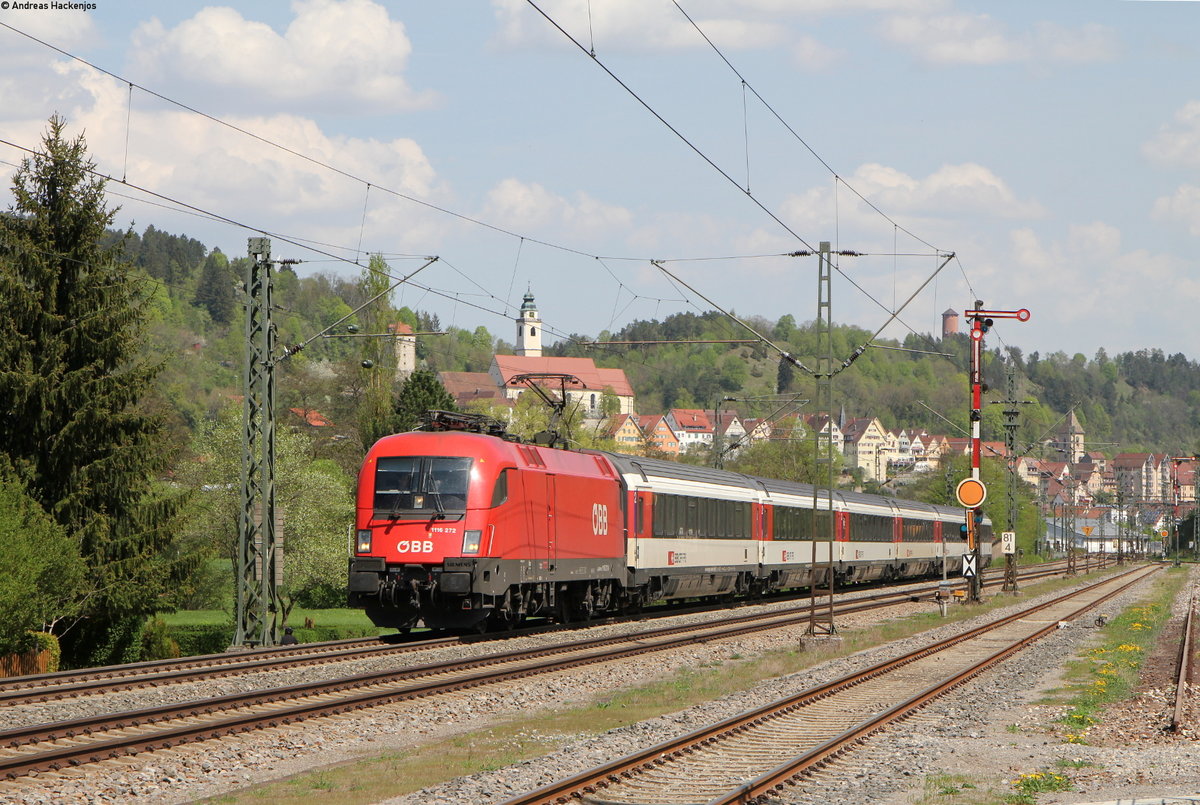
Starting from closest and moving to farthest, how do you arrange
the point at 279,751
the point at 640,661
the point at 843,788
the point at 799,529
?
the point at 843,788, the point at 279,751, the point at 640,661, the point at 799,529

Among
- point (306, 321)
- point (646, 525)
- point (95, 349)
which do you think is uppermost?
point (306, 321)

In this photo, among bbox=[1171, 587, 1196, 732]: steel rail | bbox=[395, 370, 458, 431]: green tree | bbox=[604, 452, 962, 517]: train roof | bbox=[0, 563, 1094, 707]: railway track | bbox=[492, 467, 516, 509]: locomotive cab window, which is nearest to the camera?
bbox=[1171, 587, 1196, 732]: steel rail

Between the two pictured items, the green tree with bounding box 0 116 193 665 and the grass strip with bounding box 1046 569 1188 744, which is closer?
the grass strip with bounding box 1046 569 1188 744

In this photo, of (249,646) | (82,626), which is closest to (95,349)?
(82,626)

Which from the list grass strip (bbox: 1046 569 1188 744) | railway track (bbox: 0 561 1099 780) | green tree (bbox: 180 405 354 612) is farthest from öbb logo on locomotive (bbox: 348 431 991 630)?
green tree (bbox: 180 405 354 612)

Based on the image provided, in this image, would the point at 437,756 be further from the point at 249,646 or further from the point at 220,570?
the point at 220,570

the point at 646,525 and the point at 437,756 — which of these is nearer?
the point at 437,756

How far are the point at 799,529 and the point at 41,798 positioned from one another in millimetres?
37891

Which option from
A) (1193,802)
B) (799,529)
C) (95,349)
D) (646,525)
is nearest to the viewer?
(1193,802)

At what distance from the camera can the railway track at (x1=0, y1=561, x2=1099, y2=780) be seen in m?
12.5

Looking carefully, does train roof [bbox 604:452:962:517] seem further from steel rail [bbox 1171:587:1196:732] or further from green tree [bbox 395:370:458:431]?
green tree [bbox 395:370:458:431]

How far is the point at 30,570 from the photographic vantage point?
28547 millimetres

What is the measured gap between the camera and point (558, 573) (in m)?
27.3

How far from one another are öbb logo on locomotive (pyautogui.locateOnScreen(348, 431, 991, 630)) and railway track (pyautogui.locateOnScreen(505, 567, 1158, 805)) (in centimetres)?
472
